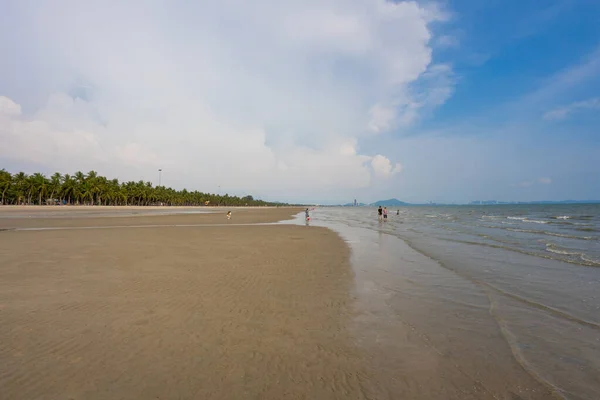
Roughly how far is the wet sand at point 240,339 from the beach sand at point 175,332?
0.03 metres

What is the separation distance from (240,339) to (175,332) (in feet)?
4.53

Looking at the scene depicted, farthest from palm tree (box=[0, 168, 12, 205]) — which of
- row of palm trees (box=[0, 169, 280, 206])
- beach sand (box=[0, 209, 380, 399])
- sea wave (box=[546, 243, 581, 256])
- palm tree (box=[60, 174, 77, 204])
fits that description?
sea wave (box=[546, 243, 581, 256])

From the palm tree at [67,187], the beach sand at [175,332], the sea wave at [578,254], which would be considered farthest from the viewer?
the palm tree at [67,187]

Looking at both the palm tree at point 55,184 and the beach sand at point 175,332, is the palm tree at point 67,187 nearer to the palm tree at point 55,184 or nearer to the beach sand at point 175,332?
the palm tree at point 55,184

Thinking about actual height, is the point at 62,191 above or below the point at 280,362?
above

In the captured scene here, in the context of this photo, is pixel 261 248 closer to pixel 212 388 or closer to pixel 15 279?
pixel 15 279

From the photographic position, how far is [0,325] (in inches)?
225

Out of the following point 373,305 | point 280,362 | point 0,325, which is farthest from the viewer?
point 373,305

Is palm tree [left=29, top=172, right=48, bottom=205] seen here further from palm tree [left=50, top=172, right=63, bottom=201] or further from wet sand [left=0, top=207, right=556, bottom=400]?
wet sand [left=0, top=207, right=556, bottom=400]

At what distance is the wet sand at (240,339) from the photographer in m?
3.97

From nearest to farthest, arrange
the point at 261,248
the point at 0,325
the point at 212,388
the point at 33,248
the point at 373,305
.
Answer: the point at 212,388 < the point at 0,325 < the point at 373,305 < the point at 33,248 < the point at 261,248

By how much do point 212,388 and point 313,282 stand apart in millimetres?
5798

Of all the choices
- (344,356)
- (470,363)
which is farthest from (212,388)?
(470,363)

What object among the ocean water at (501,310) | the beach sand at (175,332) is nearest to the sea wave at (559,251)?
the ocean water at (501,310)
